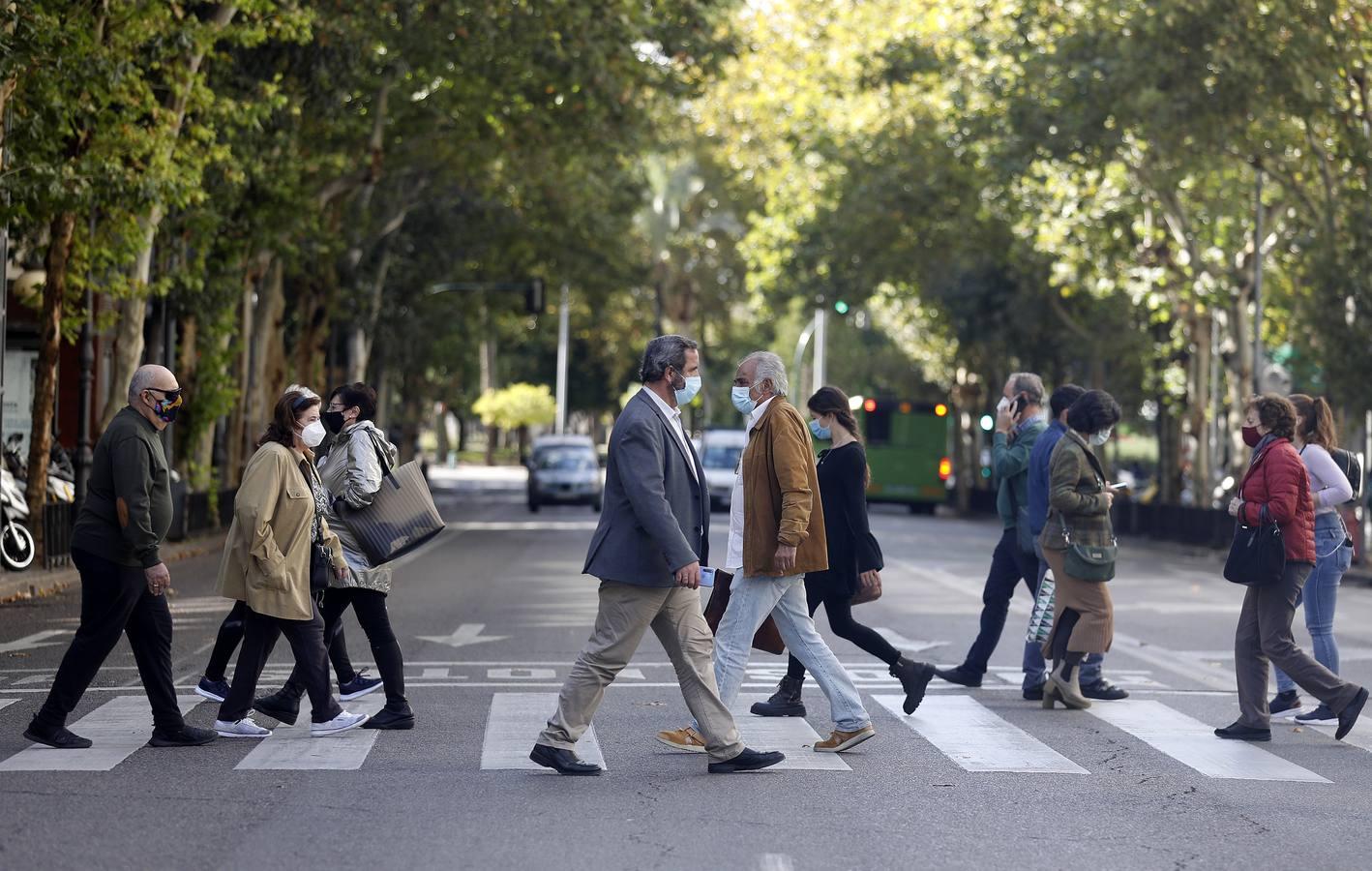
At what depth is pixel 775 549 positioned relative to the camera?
8891 millimetres

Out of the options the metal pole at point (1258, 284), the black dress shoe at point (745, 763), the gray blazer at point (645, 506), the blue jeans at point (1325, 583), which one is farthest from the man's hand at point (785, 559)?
the metal pole at point (1258, 284)

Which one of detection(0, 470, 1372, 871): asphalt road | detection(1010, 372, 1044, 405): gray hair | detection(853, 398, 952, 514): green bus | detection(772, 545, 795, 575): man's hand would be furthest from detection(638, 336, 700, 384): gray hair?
detection(853, 398, 952, 514): green bus

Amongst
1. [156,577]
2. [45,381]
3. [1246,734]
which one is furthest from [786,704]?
[45,381]

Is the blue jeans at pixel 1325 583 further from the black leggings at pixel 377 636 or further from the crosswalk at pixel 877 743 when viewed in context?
the black leggings at pixel 377 636

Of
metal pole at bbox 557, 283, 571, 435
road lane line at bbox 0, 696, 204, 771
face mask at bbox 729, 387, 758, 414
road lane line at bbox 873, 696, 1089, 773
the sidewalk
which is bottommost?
the sidewalk

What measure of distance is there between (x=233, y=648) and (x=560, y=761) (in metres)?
2.59

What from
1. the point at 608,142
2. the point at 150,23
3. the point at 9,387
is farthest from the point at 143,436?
the point at 608,142

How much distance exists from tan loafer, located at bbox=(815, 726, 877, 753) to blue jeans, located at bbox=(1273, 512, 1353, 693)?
3.14 metres

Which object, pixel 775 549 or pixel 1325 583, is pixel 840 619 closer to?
pixel 775 549

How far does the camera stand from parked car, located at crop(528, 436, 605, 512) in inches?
1672

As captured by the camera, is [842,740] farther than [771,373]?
Yes

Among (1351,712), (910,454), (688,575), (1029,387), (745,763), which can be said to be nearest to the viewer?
(688,575)

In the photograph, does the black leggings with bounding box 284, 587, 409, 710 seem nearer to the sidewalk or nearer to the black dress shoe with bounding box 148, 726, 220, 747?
the black dress shoe with bounding box 148, 726, 220, 747

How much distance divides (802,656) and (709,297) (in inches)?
2389
